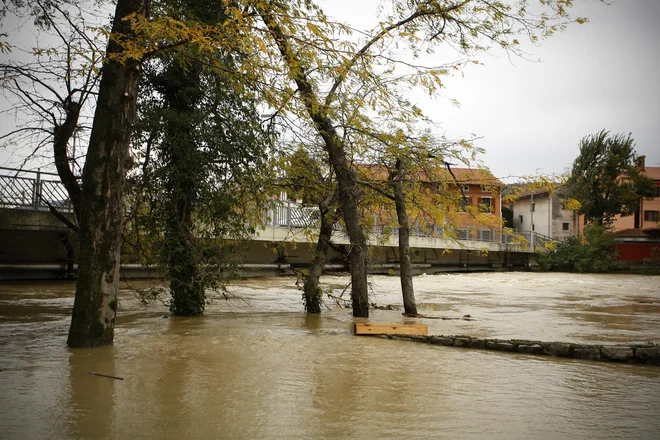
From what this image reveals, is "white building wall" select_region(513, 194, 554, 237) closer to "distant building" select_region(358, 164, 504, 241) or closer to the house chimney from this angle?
the house chimney

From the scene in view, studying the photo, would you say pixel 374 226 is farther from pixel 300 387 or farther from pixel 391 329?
pixel 300 387

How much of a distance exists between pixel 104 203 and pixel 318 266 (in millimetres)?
6611

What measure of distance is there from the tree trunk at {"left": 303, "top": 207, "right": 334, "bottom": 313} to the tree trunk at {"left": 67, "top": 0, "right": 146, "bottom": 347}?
6.13 meters

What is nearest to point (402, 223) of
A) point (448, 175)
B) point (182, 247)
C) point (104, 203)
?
point (448, 175)

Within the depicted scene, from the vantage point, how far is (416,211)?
1409 centimetres

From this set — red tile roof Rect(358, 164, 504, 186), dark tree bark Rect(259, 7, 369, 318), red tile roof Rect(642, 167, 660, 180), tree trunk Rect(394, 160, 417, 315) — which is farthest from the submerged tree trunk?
red tile roof Rect(642, 167, 660, 180)

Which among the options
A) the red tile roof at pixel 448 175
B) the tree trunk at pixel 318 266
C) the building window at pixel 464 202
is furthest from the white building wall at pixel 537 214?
the tree trunk at pixel 318 266

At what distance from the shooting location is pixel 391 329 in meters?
10.6

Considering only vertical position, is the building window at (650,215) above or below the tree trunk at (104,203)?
above

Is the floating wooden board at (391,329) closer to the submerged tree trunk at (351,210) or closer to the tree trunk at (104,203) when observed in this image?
the submerged tree trunk at (351,210)

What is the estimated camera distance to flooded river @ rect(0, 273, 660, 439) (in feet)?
16.5

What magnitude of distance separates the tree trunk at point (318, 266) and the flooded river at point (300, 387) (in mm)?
2172

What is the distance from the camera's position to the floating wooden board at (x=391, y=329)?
10562 mm

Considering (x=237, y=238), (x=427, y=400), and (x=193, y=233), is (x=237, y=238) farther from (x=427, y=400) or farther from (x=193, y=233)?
(x=427, y=400)
